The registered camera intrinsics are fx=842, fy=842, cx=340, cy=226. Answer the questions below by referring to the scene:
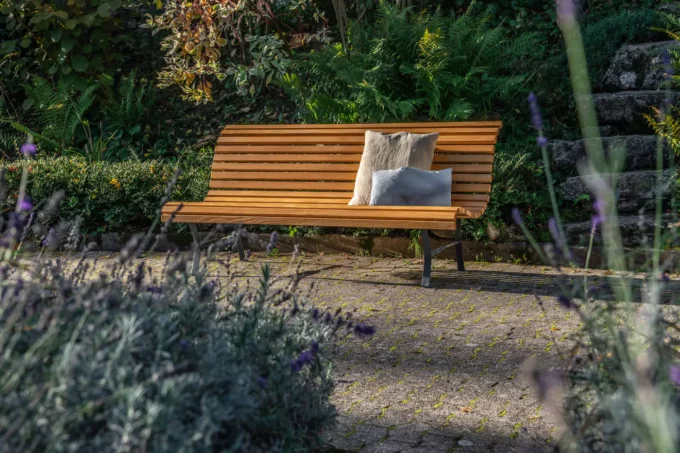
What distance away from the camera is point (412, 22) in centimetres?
796

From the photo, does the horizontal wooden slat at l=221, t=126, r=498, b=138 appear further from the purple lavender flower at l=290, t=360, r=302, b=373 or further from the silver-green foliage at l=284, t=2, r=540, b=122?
the purple lavender flower at l=290, t=360, r=302, b=373

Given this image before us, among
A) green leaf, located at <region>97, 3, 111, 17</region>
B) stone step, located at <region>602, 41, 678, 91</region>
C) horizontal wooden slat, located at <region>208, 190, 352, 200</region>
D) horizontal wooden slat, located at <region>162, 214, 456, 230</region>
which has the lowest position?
horizontal wooden slat, located at <region>162, 214, 456, 230</region>

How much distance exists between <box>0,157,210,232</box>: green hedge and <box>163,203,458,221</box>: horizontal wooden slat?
128 cm

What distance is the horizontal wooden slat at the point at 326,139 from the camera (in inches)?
228

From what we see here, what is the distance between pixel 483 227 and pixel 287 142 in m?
1.60

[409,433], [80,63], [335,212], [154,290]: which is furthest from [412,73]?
[154,290]

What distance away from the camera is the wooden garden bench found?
5.23 m

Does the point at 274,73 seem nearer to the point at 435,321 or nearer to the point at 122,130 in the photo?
the point at 122,130

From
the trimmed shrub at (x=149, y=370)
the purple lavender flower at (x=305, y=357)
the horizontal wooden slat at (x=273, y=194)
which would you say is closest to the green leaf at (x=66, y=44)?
the horizontal wooden slat at (x=273, y=194)

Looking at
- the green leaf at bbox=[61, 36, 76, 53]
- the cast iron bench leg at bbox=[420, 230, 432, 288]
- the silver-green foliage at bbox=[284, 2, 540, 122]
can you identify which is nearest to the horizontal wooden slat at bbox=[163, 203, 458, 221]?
the cast iron bench leg at bbox=[420, 230, 432, 288]

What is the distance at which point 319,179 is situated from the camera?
20.3 ft

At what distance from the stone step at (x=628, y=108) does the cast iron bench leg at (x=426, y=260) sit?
2.70m

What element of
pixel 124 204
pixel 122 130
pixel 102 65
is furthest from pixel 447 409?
pixel 102 65

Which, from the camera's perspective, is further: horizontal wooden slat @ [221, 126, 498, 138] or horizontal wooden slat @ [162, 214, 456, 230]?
horizontal wooden slat @ [221, 126, 498, 138]
